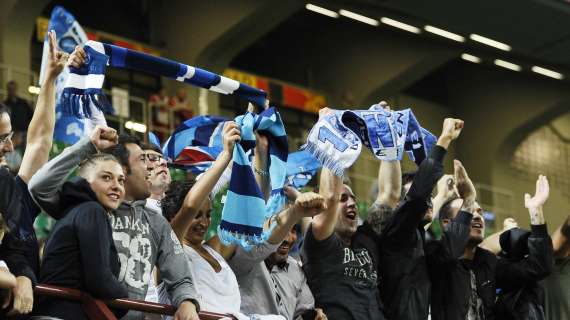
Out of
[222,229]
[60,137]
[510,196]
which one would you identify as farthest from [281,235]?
[510,196]

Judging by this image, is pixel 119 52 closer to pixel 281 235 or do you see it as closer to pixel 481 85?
pixel 281 235

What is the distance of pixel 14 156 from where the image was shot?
10.7 meters

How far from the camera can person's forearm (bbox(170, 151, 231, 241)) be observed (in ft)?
18.7

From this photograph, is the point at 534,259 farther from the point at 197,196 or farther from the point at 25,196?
the point at 25,196

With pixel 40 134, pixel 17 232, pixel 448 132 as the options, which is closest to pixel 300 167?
pixel 448 132

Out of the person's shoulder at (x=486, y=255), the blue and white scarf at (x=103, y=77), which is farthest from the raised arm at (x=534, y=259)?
the blue and white scarf at (x=103, y=77)

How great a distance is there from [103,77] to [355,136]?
1.40 metres

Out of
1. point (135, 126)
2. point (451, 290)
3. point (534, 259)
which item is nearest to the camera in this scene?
point (451, 290)

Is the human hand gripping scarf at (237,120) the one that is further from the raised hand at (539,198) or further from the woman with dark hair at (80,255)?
the raised hand at (539,198)

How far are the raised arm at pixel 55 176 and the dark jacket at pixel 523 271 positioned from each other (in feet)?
9.84

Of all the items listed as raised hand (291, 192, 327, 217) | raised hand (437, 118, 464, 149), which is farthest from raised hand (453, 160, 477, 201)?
raised hand (291, 192, 327, 217)

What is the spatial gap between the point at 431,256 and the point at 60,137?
232cm

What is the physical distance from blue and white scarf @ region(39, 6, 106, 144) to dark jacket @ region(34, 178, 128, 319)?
85 cm

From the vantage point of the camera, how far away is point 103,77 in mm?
6016
